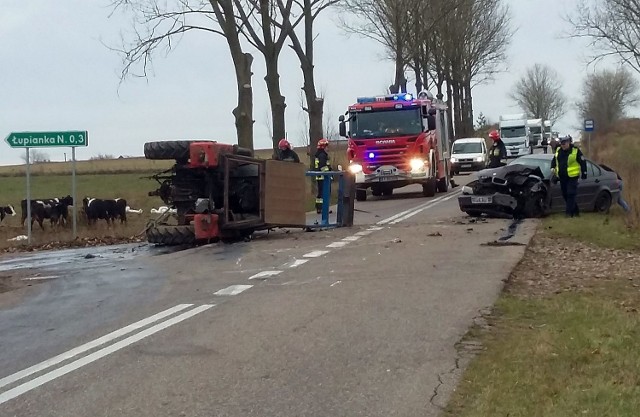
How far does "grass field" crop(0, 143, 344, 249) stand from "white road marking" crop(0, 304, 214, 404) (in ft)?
36.2

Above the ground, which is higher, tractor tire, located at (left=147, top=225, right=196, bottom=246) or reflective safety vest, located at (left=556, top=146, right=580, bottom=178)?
reflective safety vest, located at (left=556, top=146, right=580, bottom=178)

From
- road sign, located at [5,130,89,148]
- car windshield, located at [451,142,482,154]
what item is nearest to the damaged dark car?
road sign, located at [5,130,89,148]

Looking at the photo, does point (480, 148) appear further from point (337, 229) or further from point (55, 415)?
point (55, 415)

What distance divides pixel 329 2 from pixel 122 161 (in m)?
37.0

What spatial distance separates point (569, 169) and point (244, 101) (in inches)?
477

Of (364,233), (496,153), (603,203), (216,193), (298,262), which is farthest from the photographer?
(496,153)

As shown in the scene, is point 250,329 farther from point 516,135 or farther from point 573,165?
point 516,135

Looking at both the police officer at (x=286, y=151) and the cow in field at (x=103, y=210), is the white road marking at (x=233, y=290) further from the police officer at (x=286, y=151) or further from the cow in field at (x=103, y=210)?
the cow in field at (x=103, y=210)

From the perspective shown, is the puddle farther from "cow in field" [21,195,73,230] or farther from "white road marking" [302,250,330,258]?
"cow in field" [21,195,73,230]

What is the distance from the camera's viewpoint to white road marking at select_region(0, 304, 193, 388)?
6950 mm

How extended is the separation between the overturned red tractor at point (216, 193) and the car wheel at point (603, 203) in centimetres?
717

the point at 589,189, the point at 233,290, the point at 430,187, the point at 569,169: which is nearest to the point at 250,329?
the point at 233,290

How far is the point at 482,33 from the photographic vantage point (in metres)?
59.1

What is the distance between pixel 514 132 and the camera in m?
56.2
